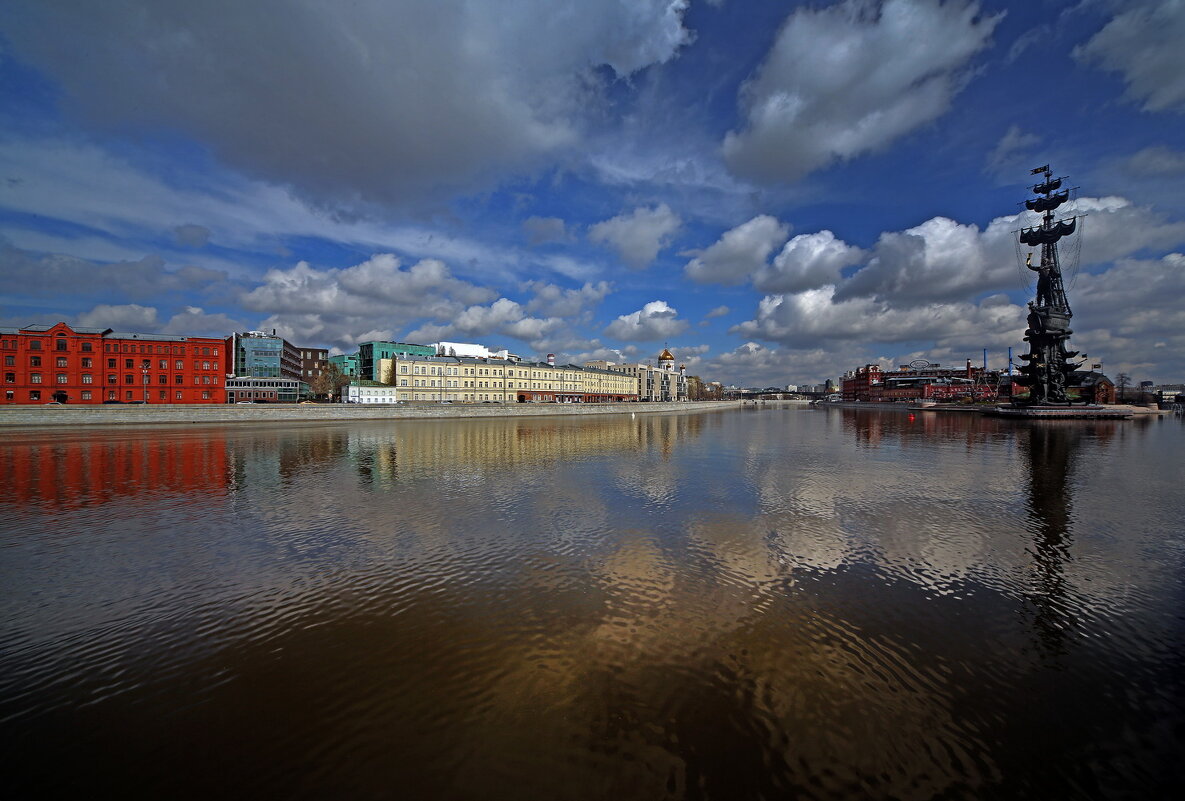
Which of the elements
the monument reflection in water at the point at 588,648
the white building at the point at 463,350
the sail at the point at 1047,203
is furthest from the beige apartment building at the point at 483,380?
the sail at the point at 1047,203

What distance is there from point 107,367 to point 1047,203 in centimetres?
15570

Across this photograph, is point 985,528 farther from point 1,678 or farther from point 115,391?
point 115,391

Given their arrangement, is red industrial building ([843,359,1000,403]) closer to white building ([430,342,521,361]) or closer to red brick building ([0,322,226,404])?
white building ([430,342,521,361])

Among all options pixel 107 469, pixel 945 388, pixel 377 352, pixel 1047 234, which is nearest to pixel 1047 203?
pixel 1047 234

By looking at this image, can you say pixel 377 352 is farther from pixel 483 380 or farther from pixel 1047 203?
pixel 1047 203

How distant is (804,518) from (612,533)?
7.05 meters

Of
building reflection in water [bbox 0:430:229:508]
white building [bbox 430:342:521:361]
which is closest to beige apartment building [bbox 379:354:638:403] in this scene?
white building [bbox 430:342:521:361]

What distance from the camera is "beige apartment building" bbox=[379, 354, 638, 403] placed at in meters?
95.8

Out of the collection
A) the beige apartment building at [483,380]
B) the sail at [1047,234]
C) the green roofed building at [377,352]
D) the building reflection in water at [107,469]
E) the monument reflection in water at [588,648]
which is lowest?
the monument reflection in water at [588,648]

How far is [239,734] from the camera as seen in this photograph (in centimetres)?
555

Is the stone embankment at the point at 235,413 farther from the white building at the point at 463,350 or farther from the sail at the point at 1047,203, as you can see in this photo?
the sail at the point at 1047,203

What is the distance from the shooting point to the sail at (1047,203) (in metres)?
77.8

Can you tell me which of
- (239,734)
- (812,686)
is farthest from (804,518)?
(239,734)

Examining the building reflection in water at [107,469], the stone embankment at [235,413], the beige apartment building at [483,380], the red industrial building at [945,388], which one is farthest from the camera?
the red industrial building at [945,388]
